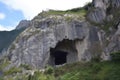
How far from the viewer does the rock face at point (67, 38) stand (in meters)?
67.8

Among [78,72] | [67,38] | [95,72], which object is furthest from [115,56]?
[67,38]

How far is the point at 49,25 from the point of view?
238ft

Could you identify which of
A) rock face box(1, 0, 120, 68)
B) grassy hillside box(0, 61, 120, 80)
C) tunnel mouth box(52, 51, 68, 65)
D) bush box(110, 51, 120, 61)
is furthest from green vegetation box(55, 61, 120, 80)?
tunnel mouth box(52, 51, 68, 65)

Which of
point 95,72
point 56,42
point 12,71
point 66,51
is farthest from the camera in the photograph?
point 66,51

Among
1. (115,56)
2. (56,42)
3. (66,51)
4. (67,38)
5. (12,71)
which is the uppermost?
(67,38)

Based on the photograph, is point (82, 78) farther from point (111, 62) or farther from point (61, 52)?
point (61, 52)

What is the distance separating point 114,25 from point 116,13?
362 cm

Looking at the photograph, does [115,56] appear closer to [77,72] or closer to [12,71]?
[77,72]

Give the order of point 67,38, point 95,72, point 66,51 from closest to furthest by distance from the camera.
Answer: point 95,72 < point 67,38 < point 66,51

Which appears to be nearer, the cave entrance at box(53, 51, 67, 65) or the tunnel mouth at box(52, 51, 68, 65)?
the tunnel mouth at box(52, 51, 68, 65)

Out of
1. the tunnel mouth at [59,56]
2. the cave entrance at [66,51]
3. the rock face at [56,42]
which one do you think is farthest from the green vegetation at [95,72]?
the tunnel mouth at [59,56]

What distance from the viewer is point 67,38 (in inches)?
2768

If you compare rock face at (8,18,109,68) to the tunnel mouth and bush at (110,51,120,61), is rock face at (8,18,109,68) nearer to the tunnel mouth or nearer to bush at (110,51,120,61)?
the tunnel mouth

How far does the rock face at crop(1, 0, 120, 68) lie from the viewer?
222 feet
